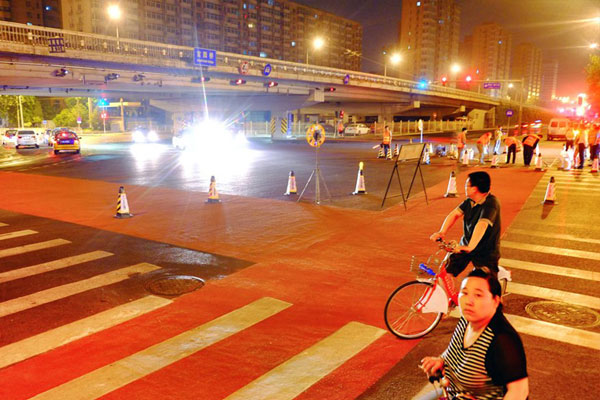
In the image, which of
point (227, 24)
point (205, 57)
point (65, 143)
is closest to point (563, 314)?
Answer: point (65, 143)

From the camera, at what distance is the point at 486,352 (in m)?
2.54

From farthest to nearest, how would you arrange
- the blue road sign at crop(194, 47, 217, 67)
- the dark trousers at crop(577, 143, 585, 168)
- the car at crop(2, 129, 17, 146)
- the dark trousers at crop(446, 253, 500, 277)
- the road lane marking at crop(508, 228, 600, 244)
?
the car at crop(2, 129, 17, 146) < the blue road sign at crop(194, 47, 217, 67) < the dark trousers at crop(577, 143, 585, 168) < the road lane marking at crop(508, 228, 600, 244) < the dark trousers at crop(446, 253, 500, 277)

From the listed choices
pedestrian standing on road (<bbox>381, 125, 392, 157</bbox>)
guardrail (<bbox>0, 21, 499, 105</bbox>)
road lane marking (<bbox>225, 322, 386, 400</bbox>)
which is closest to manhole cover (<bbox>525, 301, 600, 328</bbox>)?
road lane marking (<bbox>225, 322, 386, 400</bbox>)

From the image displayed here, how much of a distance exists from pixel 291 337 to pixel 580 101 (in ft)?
142

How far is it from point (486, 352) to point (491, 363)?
6cm

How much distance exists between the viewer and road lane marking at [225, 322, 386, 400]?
14.1ft

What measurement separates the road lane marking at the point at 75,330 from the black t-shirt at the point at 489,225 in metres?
4.01

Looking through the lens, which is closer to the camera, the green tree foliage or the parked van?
the parked van

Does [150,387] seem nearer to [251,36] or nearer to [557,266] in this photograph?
[557,266]

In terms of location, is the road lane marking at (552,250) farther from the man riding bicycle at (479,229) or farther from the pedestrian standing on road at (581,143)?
the pedestrian standing on road at (581,143)

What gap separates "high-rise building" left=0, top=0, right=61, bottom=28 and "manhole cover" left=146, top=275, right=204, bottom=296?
123 metres

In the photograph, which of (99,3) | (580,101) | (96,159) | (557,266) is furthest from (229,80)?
(99,3)

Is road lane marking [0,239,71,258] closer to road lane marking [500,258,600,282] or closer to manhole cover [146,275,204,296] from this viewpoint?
manhole cover [146,275,204,296]

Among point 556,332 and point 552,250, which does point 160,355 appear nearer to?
point 556,332
